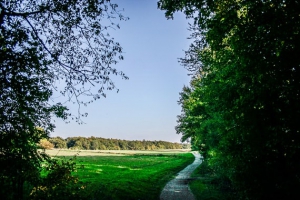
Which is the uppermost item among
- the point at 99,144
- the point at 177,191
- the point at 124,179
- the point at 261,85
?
the point at 261,85

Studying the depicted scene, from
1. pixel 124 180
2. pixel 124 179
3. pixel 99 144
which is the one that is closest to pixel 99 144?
pixel 99 144

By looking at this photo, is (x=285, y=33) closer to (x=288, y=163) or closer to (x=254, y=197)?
(x=288, y=163)

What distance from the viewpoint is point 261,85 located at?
25.9 ft

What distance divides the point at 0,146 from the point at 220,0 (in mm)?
8596

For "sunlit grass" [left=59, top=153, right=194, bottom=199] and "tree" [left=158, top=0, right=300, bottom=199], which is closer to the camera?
"tree" [left=158, top=0, right=300, bottom=199]

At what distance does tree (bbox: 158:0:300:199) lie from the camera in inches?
269

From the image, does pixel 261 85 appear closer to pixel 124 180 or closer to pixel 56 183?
pixel 56 183

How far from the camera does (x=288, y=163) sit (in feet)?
28.5

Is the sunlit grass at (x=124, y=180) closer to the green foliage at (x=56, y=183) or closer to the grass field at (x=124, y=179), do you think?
the grass field at (x=124, y=179)

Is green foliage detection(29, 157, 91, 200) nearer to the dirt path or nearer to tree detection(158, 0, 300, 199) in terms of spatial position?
tree detection(158, 0, 300, 199)

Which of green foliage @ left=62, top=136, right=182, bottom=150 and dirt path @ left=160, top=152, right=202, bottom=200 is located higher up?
green foliage @ left=62, top=136, right=182, bottom=150

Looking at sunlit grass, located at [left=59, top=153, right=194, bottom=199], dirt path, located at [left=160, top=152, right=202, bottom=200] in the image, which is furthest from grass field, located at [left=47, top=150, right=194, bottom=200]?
dirt path, located at [left=160, top=152, right=202, bottom=200]

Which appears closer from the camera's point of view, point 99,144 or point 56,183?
point 56,183

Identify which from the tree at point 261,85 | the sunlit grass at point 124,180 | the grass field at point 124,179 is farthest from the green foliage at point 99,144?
the tree at point 261,85
